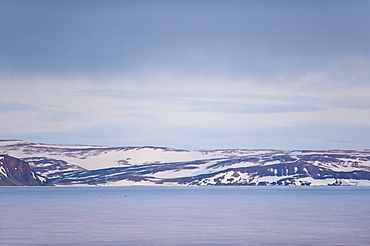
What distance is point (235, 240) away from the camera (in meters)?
29.0

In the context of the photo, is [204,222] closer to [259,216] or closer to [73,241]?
[259,216]

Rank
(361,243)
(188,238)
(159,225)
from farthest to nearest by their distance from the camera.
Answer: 1. (159,225)
2. (188,238)
3. (361,243)

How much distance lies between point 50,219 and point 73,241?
13.9 metres

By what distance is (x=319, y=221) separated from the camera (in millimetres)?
39562

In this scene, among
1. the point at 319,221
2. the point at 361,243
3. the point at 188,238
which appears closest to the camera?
the point at 361,243

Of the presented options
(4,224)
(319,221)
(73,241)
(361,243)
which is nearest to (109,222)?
(4,224)

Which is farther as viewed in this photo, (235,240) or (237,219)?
(237,219)

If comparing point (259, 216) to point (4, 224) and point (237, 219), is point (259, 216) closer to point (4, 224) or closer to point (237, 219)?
point (237, 219)

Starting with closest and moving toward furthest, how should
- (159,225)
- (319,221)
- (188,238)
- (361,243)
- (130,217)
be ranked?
(361,243) < (188,238) < (159,225) < (319,221) < (130,217)

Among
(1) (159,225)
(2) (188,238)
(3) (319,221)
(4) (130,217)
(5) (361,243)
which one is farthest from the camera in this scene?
(4) (130,217)

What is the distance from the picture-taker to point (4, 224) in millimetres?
37000

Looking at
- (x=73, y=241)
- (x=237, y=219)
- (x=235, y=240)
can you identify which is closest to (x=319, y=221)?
(x=237, y=219)

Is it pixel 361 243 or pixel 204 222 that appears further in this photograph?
pixel 204 222

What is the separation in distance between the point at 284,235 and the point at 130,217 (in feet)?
51.0
